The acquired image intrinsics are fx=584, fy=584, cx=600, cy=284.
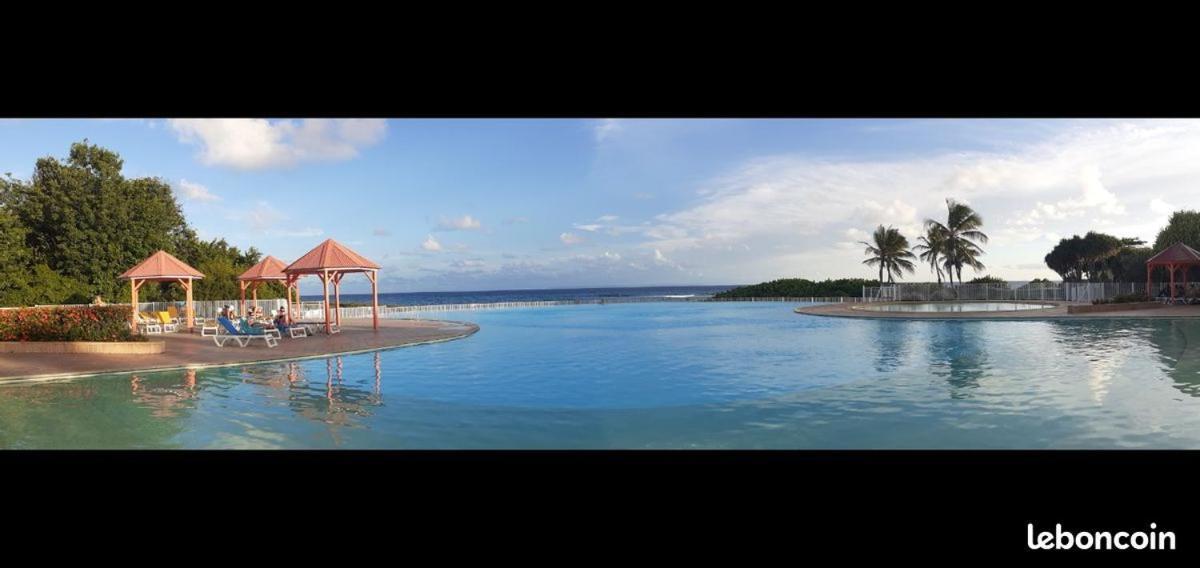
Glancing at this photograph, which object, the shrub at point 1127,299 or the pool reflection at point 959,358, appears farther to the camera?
the shrub at point 1127,299

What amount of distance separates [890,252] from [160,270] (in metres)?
41.8

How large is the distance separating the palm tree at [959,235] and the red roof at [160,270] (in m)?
40.7

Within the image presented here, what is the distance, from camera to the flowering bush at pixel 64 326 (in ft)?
43.2

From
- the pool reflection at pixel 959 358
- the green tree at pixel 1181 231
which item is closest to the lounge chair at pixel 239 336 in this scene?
the pool reflection at pixel 959 358

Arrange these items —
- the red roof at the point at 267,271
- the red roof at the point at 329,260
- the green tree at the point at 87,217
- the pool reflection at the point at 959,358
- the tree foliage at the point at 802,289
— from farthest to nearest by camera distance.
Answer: the tree foliage at the point at 802,289 → the green tree at the point at 87,217 → the red roof at the point at 267,271 → the red roof at the point at 329,260 → the pool reflection at the point at 959,358

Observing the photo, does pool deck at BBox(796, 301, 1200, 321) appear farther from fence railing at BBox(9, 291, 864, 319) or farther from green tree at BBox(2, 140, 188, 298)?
green tree at BBox(2, 140, 188, 298)

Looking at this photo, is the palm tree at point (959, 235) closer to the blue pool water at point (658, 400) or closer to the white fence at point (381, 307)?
the white fence at point (381, 307)

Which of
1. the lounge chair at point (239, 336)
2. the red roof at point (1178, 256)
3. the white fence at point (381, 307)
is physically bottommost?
the lounge chair at point (239, 336)

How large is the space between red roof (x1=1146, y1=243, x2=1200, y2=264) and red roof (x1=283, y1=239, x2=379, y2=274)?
3191 cm
